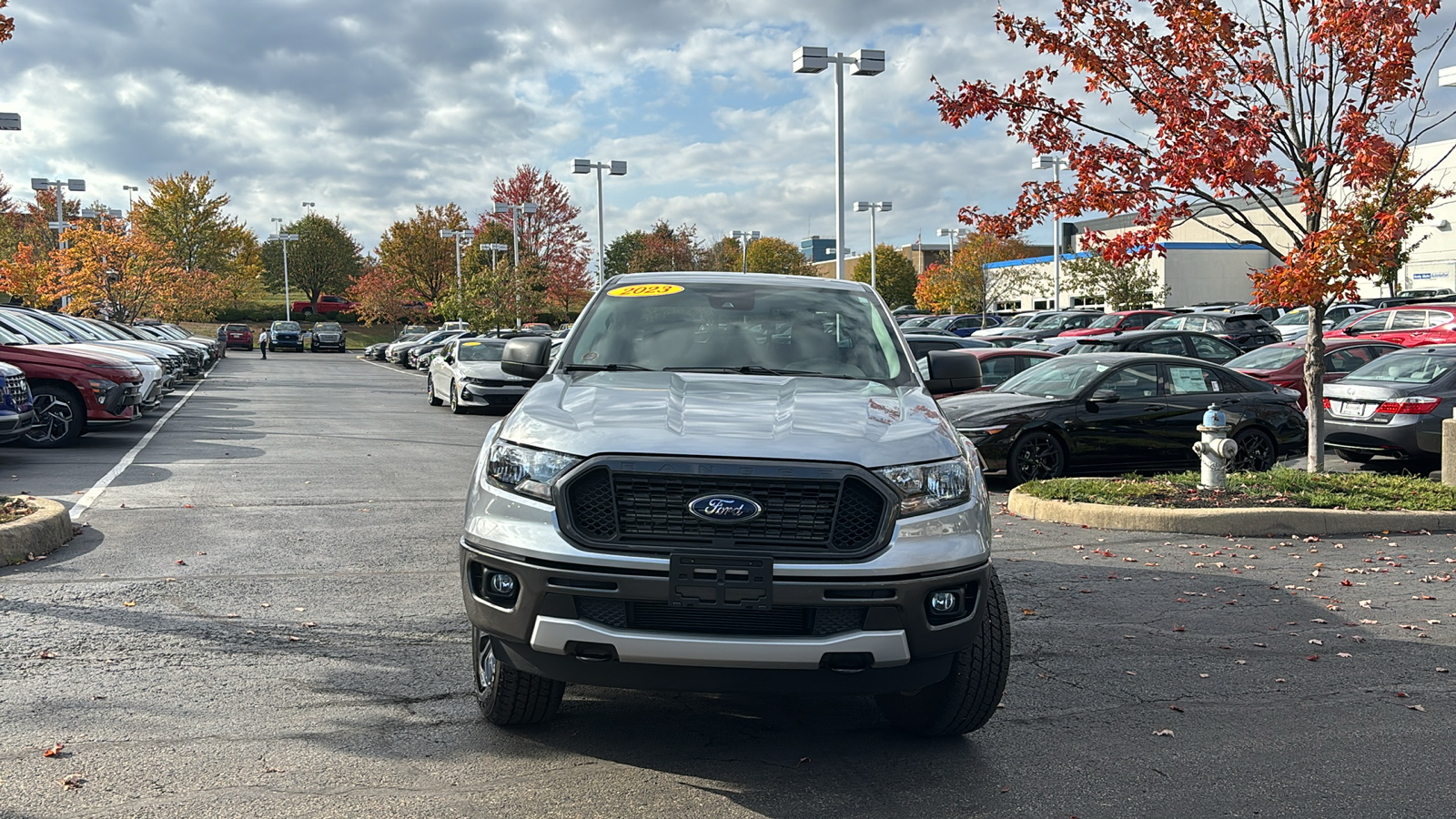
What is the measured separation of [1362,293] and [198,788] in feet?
194

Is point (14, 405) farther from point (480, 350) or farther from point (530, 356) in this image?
point (480, 350)

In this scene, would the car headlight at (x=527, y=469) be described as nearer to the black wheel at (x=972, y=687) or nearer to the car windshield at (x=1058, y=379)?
the black wheel at (x=972, y=687)

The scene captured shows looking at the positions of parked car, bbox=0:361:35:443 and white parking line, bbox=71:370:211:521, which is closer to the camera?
white parking line, bbox=71:370:211:521

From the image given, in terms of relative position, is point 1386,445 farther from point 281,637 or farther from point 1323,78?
point 281,637

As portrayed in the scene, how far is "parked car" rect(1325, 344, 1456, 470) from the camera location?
1294 centimetres

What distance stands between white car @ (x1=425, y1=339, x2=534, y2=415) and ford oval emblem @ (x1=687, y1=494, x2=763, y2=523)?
59.4 feet

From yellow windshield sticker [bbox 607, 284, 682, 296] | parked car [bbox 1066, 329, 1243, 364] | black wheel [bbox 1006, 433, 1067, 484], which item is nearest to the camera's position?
yellow windshield sticker [bbox 607, 284, 682, 296]

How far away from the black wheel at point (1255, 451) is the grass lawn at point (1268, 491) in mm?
1961

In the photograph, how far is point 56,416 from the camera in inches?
614

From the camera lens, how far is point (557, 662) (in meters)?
4.16

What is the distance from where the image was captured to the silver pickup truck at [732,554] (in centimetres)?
403

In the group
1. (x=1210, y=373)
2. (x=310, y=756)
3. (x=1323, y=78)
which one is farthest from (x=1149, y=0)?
(x=310, y=756)

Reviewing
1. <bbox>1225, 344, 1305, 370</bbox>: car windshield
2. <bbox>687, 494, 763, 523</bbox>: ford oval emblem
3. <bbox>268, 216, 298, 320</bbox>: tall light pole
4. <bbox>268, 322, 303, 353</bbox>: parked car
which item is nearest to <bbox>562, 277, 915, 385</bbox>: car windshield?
<bbox>687, 494, 763, 523</bbox>: ford oval emblem

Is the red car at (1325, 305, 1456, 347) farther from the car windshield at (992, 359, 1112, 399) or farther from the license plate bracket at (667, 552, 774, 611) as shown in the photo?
the license plate bracket at (667, 552, 774, 611)
